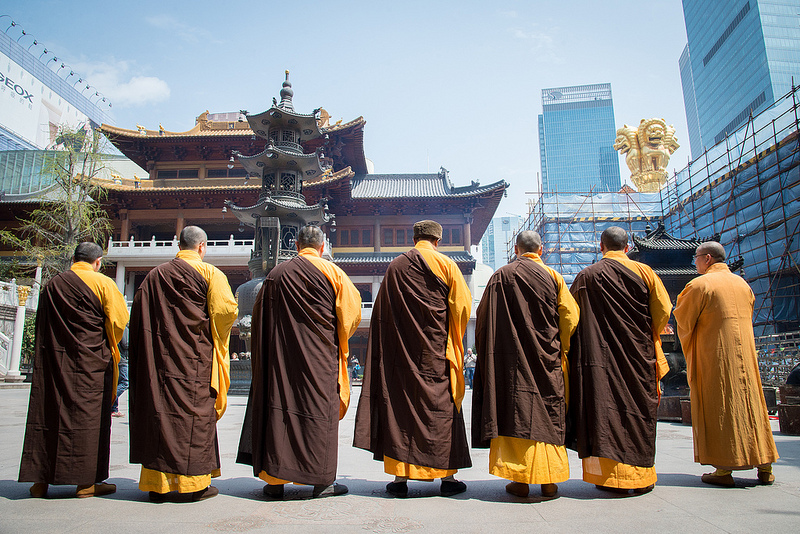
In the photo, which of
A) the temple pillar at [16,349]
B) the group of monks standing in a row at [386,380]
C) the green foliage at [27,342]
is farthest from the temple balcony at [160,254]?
the group of monks standing in a row at [386,380]

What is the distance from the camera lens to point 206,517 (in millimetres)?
2555

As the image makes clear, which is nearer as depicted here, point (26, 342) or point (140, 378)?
point (140, 378)

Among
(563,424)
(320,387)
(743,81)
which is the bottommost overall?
(563,424)

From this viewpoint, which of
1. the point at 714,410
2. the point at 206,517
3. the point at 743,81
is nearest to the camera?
the point at 206,517

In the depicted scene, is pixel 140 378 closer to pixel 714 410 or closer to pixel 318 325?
pixel 318 325

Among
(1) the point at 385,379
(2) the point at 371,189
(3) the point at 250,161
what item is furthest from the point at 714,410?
(2) the point at 371,189

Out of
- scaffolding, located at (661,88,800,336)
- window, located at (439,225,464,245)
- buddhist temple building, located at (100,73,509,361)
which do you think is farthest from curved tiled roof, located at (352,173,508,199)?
scaffolding, located at (661,88,800,336)

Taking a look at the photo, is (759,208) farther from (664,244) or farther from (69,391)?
(69,391)

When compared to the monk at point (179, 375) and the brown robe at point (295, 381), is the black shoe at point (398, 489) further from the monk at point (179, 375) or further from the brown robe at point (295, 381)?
the monk at point (179, 375)

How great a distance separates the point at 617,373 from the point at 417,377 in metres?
1.18

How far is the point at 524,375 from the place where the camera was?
302 cm

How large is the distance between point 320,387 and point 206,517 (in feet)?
2.79

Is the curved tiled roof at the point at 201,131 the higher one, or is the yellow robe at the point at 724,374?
the curved tiled roof at the point at 201,131

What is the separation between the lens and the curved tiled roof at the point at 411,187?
22.6 m
